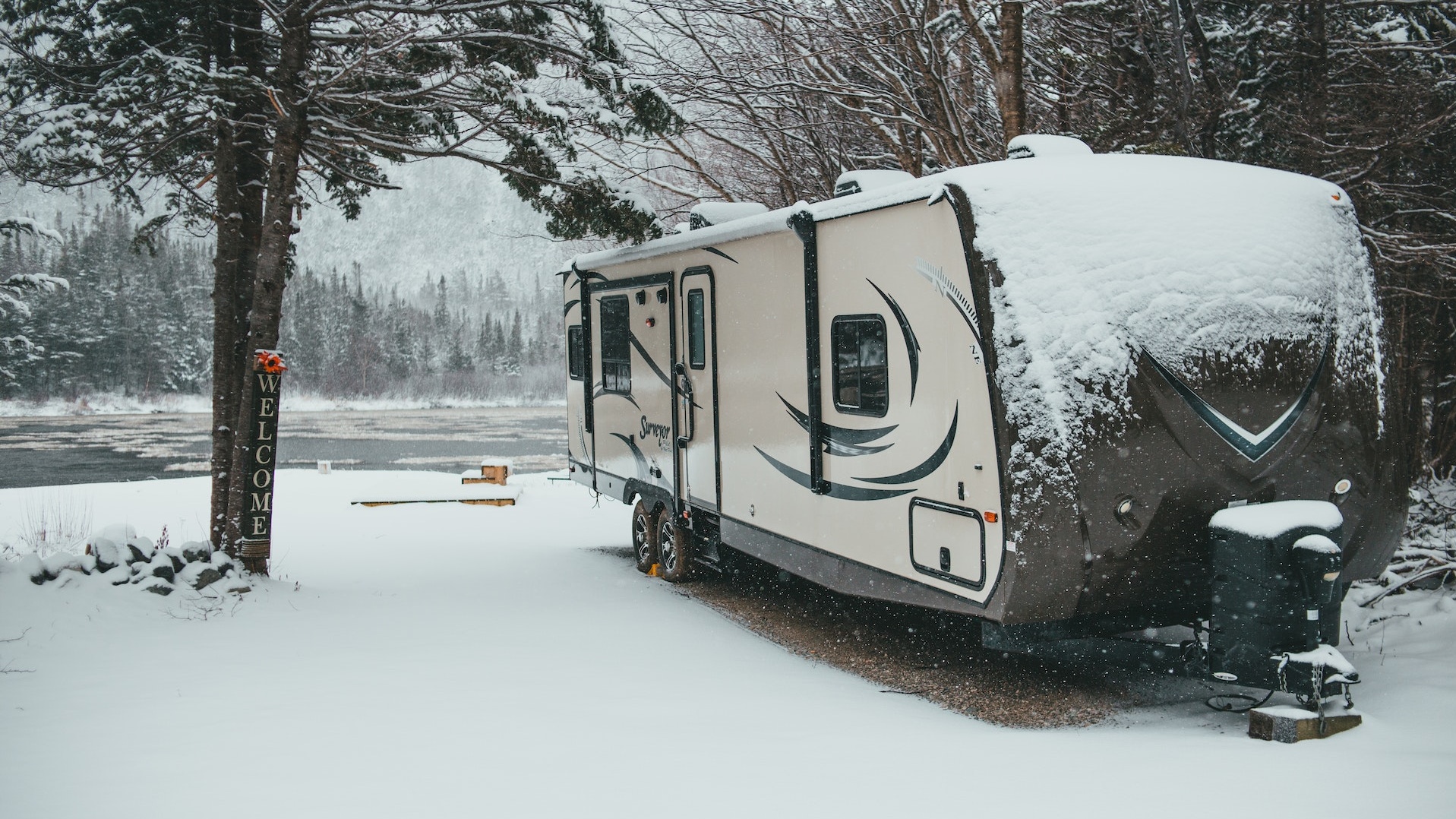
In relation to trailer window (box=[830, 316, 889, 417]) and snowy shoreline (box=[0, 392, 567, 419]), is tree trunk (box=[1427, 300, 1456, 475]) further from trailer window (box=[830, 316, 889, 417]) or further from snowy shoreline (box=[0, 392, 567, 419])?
snowy shoreline (box=[0, 392, 567, 419])

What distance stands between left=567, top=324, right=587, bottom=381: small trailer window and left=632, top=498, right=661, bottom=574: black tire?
1995 millimetres

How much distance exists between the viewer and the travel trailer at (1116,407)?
207 inches

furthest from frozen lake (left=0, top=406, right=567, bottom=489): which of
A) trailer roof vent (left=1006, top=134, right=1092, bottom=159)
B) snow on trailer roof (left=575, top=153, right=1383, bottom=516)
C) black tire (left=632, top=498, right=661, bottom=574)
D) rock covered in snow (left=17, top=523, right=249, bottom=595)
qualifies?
snow on trailer roof (left=575, top=153, right=1383, bottom=516)

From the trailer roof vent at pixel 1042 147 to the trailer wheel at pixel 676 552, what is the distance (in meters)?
4.76

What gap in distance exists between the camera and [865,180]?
7.16 m

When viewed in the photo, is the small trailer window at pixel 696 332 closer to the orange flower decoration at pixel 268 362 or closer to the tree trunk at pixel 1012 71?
the orange flower decoration at pixel 268 362

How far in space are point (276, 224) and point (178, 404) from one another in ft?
255

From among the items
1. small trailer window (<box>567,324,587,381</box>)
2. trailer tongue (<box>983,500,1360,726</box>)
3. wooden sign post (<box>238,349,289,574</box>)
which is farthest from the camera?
small trailer window (<box>567,324,587,381</box>)

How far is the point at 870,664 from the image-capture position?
23.3 feet

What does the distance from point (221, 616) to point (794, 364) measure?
441cm

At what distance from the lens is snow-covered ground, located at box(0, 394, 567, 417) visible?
73.1 m

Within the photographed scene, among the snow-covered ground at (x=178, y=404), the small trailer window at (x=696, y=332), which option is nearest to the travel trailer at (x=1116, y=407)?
the small trailer window at (x=696, y=332)

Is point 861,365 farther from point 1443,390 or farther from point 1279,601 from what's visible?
point 1443,390

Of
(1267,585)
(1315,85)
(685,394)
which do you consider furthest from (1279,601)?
(1315,85)
